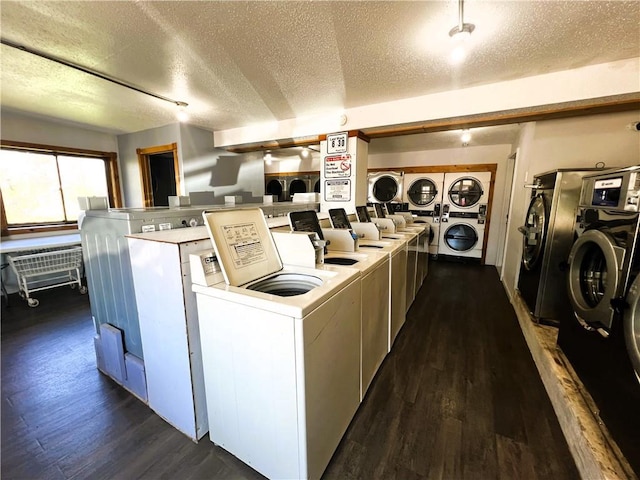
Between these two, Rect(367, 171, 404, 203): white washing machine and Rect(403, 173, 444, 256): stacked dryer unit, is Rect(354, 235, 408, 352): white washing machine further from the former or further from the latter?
Rect(367, 171, 404, 203): white washing machine

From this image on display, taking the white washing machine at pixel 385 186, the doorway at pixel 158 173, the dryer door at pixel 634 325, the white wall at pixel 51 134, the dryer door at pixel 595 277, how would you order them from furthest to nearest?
the white washing machine at pixel 385 186, the doorway at pixel 158 173, the white wall at pixel 51 134, the dryer door at pixel 595 277, the dryer door at pixel 634 325

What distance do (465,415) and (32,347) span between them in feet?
11.7

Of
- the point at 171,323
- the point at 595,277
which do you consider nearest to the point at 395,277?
the point at 595,277

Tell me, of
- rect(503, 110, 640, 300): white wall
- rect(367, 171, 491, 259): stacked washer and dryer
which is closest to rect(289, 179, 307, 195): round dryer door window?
rect(367, 171, 491, 259): stacked washer and dryer

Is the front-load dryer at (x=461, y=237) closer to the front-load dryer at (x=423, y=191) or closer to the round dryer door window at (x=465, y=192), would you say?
the round dryer door window at (x=465, y=192)

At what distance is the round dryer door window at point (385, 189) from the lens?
221 inches

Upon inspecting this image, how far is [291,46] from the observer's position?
6.14 feet

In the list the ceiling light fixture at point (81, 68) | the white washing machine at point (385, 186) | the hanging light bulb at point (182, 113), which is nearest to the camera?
the ceiling light fixture at point (81, 68)

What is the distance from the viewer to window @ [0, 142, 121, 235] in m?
3.50

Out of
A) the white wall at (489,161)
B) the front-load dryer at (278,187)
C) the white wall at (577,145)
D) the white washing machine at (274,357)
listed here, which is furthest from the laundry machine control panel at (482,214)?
the white washing machine at (274,357)

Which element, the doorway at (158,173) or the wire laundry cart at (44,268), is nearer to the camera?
the wire laundry cart at (44,268)

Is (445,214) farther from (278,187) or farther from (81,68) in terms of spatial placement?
(81,68)

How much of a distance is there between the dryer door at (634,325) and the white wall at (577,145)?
225cm

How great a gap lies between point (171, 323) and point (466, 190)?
5.28m
